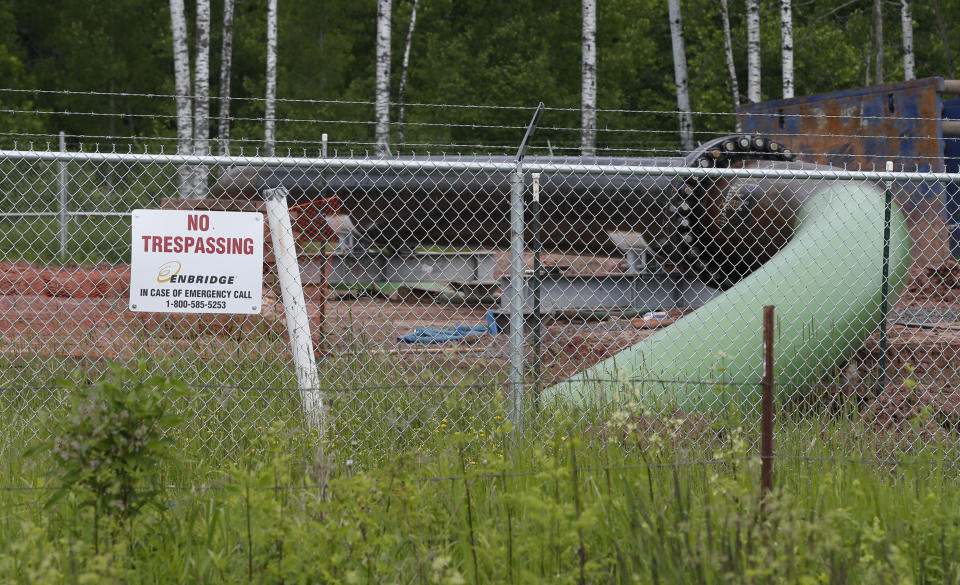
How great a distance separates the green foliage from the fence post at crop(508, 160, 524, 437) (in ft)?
6.30

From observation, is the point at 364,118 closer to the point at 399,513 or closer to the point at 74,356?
the point at 74,356

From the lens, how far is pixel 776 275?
22.5 ft

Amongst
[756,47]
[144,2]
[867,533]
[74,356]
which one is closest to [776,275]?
[867,533]

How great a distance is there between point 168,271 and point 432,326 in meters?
4.42

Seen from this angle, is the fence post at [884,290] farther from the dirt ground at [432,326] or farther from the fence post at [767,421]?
the fence post at [767,421]

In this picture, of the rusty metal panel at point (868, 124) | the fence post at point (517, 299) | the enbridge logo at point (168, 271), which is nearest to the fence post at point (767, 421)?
the fence post at point (517, 299)

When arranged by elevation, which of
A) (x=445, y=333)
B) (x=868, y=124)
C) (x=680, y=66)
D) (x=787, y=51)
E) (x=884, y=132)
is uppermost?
(x=680, y=66)

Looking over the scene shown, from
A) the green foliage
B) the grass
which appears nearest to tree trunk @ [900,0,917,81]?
the grass

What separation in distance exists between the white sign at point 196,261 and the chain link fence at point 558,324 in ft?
0.89

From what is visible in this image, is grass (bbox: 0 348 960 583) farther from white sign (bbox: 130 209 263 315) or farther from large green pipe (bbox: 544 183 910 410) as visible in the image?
large green pipe (bbox: 544 183 910 410)

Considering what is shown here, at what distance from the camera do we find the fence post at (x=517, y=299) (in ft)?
15.9

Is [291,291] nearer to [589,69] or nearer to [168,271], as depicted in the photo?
[168,271]

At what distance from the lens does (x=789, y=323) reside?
655 centimetres

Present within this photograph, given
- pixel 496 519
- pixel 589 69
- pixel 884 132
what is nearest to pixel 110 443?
pixel 496 519
